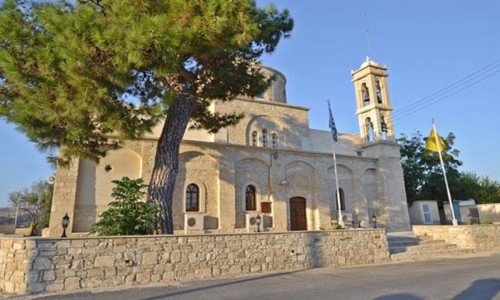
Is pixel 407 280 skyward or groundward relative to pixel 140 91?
groundward

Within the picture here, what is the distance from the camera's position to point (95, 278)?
657 cm

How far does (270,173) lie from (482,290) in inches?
411

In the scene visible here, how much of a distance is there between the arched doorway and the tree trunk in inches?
338

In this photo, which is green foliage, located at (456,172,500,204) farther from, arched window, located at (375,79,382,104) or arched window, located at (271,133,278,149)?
arched window, located at (271,133,278,149)

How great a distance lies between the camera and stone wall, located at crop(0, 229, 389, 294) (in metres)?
6.24

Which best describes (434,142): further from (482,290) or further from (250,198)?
(482,290)

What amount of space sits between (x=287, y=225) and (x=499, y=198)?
20.2 meters

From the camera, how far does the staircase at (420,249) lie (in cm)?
1107

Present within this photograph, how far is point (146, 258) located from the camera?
7.07m

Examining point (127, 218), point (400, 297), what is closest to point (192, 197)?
point (127, 218)

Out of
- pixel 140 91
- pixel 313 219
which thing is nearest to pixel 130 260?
pixel 140 91

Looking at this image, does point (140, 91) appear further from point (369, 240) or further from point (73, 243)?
point (369, 240)

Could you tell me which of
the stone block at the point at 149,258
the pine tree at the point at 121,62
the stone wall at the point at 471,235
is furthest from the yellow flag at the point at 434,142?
the stone block at the point at 149,258

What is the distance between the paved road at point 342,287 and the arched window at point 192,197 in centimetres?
675
